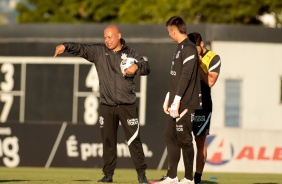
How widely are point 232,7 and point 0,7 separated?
91718 millimetres

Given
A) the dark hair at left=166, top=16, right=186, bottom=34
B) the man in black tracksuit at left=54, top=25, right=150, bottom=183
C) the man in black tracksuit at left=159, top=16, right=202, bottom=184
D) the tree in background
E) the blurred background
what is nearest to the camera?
the man in black tracksuit at left=159, top=16, right=202, bottom=184

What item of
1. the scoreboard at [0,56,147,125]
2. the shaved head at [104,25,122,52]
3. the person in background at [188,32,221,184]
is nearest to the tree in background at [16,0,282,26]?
the scoreboard at [0,56,147,125]

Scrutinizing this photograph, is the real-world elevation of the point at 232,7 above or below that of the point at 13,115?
above

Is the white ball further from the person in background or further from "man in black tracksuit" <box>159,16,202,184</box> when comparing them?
the person in background

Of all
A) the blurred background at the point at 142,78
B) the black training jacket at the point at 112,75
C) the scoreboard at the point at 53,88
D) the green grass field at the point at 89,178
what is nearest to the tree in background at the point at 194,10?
the blurred background at the point at 142,78

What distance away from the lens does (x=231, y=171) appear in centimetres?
2433

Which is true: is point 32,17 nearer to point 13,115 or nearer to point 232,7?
point 232,7

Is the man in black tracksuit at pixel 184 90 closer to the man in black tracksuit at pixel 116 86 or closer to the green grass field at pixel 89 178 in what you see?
the man in black tracksuit at pixel 116 86

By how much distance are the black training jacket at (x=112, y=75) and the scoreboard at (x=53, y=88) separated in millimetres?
16162

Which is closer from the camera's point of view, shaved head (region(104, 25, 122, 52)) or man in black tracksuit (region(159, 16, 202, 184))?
man in black tracksuit (region(159, 16, 202, 184))

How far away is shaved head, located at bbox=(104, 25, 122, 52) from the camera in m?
15.9

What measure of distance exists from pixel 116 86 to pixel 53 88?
55.3ft

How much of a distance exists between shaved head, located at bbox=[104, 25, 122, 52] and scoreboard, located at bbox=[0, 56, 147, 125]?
53.6ft

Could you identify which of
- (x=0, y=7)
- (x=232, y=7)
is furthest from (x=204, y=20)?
(x=0, y=7)
